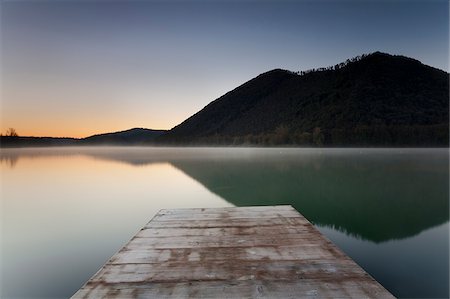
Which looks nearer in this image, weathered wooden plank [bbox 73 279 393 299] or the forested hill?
weathered wooden plank [bbox 73 279 393 299]

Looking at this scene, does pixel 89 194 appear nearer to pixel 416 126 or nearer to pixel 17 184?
pixel 17 184

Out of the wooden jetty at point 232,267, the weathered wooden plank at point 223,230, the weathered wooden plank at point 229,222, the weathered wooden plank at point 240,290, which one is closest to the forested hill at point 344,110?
the weathered wooden plank at point 229,222

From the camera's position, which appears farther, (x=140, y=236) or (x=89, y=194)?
(x=89, y=194)

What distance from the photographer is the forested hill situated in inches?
2687

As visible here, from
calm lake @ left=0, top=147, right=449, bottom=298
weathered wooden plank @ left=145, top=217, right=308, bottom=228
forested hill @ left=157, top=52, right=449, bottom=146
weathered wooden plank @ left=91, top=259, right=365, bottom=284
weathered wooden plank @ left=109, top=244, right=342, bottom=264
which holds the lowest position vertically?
calm lake @ left=0, top=147, right=449, bottom=298

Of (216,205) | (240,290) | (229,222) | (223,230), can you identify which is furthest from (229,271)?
(216,205)

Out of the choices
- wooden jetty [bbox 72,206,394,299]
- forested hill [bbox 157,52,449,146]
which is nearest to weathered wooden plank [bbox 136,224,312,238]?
wooden jetty [bbox 72,206,394,299]

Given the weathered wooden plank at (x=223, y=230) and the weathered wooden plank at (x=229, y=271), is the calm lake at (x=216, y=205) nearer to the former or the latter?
the weathered wooden plank at (x=223, y=230)

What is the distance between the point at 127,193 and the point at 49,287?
24.6 ft

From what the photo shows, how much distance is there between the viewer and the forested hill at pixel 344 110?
6825cm

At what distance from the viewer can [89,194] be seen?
1118cm

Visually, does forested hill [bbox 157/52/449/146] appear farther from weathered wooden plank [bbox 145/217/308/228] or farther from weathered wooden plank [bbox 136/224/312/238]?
weathered wooden plank [bbox 136/224/312/238]

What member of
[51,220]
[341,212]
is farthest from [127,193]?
[341,212]

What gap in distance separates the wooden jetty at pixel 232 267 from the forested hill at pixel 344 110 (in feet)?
224
